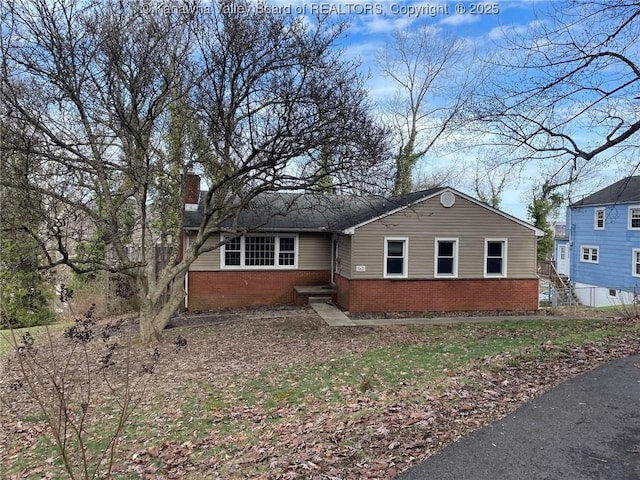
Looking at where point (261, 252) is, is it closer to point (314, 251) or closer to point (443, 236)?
point (314, 251)

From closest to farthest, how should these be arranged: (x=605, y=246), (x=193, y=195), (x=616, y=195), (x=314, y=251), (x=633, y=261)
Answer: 1. (x=314, y=251)
2. (x=193, y=195)
3. (x=616, y=195)
4. (x=633, y=261)
5. (x=605, y=246)

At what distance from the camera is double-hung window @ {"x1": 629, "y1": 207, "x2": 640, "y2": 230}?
23859mm

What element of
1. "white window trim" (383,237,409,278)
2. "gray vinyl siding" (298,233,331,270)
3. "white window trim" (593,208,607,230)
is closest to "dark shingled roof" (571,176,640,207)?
"white window trim" (593,208,607,230)

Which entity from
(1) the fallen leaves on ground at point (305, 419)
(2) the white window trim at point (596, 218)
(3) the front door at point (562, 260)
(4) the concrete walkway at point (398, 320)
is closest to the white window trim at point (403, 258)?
(4) the concrete walkway at point (398, 320)

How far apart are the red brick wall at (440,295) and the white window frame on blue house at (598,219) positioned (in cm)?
1448

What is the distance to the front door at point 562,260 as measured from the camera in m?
32.7

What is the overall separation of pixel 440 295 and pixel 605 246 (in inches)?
660

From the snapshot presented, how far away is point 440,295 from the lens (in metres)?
15.4

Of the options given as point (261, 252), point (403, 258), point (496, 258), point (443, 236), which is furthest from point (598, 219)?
point (261, 252)

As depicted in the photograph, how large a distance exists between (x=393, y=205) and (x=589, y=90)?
23.1 ft

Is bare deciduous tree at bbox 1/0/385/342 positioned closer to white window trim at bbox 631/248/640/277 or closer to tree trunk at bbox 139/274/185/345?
tree trunk at bbox 139/274/185/345

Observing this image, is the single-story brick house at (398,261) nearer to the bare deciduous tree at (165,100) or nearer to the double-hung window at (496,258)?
the double-hung window at (496,258)

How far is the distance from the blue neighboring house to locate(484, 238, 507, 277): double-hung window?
32.5 feet

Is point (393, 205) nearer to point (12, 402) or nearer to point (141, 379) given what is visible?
point (141, 379)
